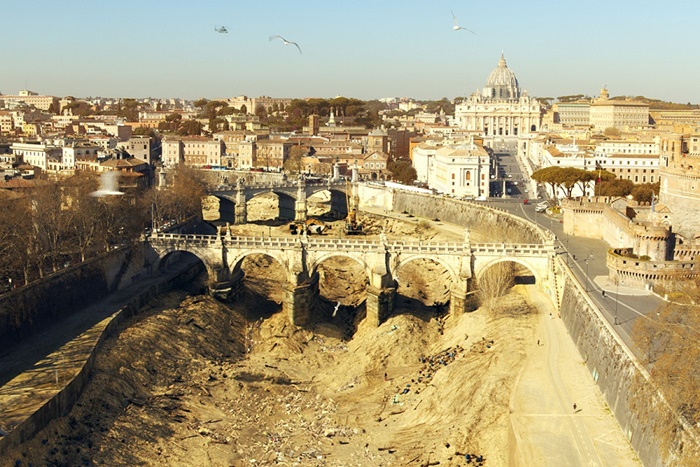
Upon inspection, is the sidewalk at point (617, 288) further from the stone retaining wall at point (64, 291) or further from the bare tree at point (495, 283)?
the stone retaining wall at point (64, 291)

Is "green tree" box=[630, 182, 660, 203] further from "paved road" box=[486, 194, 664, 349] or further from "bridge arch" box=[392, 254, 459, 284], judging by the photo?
"bridge arch" box=[392, 254, 459, 284]

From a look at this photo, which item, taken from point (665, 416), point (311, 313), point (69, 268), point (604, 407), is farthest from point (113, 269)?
point (665, 416)

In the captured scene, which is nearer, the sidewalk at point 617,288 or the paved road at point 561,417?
the paved road at point 561,417

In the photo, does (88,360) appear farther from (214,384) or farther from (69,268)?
(69,268)

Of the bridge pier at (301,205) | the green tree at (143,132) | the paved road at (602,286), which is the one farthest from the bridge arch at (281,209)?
the green tree at (143,132)

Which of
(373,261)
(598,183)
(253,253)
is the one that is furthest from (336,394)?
(598,183)

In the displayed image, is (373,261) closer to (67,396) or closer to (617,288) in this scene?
(617,288)
